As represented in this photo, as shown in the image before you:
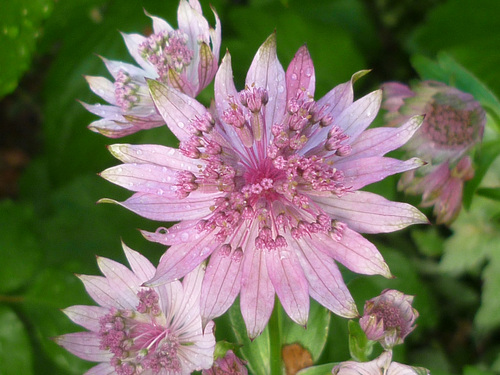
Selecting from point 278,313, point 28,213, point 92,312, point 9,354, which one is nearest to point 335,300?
point 278,313

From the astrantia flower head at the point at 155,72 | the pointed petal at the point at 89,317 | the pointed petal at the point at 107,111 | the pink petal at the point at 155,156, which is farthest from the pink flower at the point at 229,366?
the pointed petal at the point at 107,111

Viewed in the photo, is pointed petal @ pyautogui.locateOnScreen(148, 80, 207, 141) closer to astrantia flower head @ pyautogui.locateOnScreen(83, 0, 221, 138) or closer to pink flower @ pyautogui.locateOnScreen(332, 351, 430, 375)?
astrantia flower head @ pyautogui.locateOnScreen(83, 0, 221, 138)

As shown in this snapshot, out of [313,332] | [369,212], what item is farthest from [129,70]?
[313,332]

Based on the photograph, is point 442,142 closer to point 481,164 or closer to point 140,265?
point 481,164

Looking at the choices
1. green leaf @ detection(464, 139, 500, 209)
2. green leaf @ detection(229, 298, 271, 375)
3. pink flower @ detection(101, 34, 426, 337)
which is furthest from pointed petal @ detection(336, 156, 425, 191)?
green leaf @ detection(464, 139, 500, 209)

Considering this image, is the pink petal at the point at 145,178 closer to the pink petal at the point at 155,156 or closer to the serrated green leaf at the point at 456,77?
the pink petal at the point at 155,156

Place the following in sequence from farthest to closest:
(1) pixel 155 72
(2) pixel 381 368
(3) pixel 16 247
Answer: (3) pixel 16 247
(1) pixel 155 72
(2) pixel 381 368
